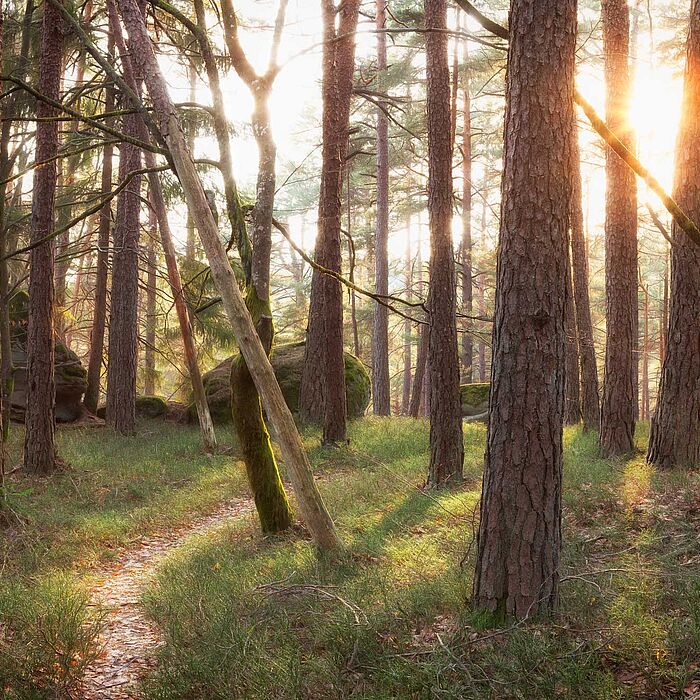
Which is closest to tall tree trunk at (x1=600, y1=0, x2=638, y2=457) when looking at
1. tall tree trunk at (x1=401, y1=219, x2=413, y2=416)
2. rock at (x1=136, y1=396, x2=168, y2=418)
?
rock at (x1=136, y1=396, x2=168, y2=418)

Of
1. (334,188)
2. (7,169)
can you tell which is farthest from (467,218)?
(7,169)

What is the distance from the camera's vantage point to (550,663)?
12.9ft

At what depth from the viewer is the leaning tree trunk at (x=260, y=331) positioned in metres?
7.75

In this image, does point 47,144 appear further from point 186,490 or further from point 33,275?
point 186,490

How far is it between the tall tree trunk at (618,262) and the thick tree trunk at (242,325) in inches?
249

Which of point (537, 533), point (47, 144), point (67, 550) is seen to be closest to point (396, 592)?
point (537, 533)

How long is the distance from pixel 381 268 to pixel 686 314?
1368 cm

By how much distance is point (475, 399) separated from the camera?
67.7 ft

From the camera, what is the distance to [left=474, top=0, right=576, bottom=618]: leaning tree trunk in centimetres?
450

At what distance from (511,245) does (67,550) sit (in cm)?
591

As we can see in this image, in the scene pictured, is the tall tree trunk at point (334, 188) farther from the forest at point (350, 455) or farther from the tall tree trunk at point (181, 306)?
the tall tree trunk at point (181, 306)

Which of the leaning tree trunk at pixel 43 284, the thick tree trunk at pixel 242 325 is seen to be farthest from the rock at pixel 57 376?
the thick tree trunk at pixel 242 325

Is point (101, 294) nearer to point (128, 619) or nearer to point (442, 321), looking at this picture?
point (442, 321)

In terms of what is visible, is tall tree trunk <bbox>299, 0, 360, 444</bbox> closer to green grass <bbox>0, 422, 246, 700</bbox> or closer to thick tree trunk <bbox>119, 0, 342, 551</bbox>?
green grass <bbox>0, 422, 246, 700</bbox>
